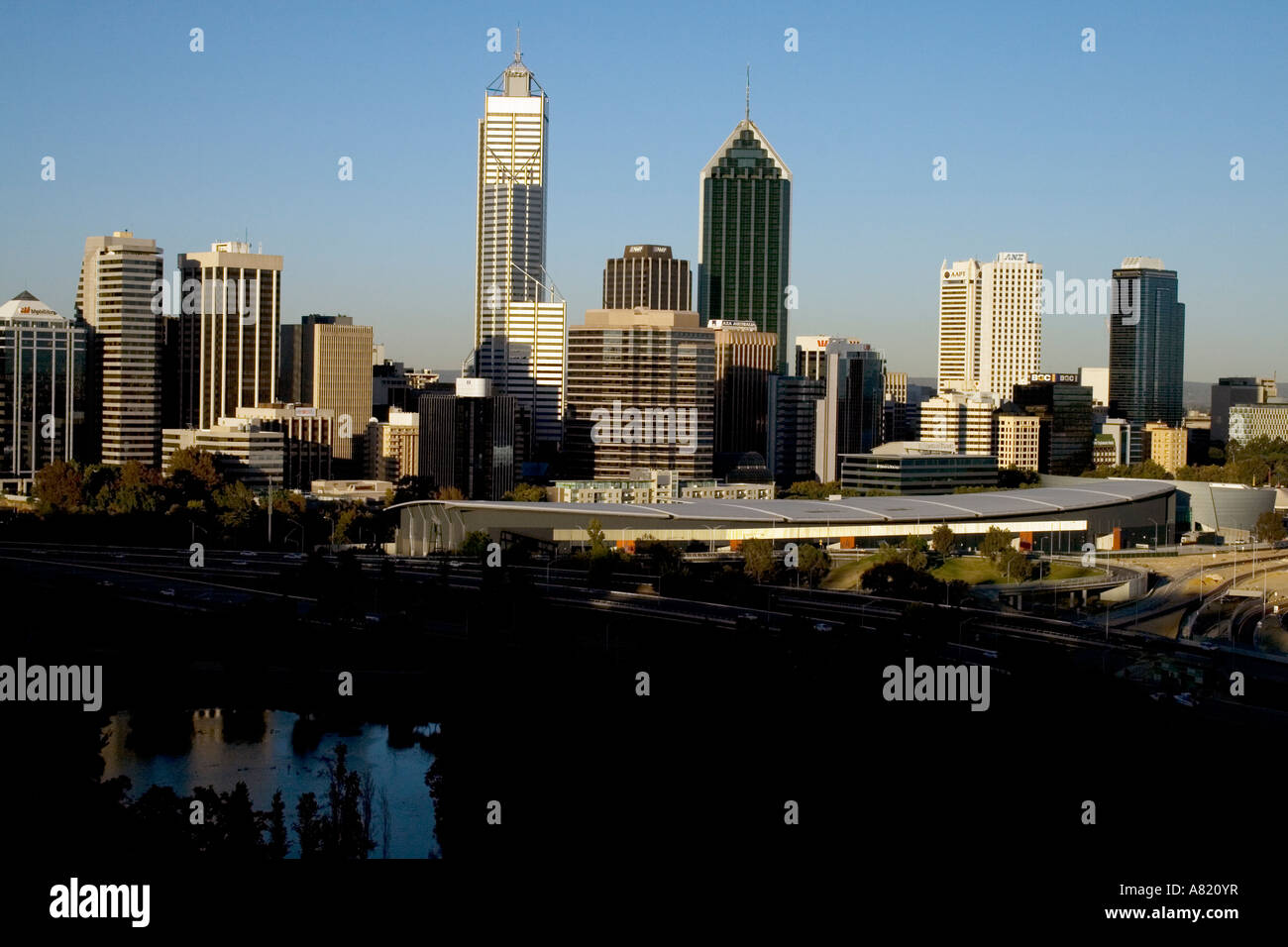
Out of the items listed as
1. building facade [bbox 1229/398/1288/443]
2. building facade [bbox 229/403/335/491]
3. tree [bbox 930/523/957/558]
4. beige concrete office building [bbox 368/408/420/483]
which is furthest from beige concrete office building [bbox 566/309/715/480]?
building facade [bbox 1229/398/1288/443]

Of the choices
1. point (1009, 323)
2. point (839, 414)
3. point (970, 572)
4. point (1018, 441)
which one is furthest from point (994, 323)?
point (970, 572)

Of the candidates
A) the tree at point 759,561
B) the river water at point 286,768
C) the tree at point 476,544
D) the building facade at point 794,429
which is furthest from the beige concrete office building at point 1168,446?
the river water at point 286,768

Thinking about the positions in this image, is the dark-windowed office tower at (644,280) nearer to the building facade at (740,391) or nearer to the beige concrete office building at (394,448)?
the building facade at (740,391)

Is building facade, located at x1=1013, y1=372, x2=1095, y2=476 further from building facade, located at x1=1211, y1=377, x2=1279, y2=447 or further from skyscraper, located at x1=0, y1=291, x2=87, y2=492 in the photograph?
skyscraper, located at x1=0, y1=291, x2=87, y2=492

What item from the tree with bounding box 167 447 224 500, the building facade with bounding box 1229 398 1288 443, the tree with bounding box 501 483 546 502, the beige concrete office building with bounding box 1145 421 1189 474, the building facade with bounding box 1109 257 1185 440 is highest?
the building facade with bounding box 1109 257 1185 440

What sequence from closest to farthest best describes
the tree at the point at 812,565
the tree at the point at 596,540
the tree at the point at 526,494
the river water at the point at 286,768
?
the river water at the point at 286,768 < the tree at the point at 812,565 < the tree at the point at 596,540 < the tree at the point at 526,494

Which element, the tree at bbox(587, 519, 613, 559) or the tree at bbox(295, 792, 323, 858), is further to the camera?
the tree at bbox(587, 519, 613, 559)
